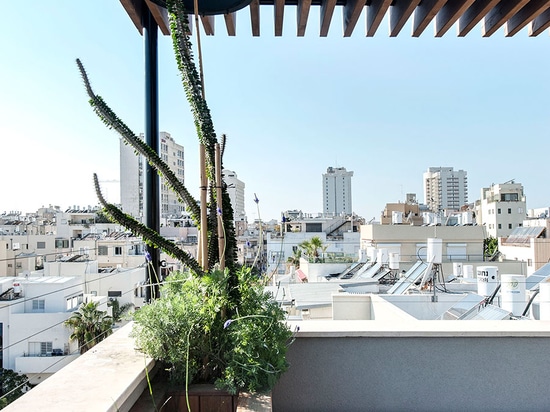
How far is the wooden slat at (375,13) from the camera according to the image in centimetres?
190

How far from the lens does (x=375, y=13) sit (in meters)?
1.99

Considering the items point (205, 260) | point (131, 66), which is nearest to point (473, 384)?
point (205, 260)

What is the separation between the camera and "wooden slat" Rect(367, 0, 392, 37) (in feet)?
6.24

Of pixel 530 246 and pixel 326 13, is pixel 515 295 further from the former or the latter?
pixel 530 246

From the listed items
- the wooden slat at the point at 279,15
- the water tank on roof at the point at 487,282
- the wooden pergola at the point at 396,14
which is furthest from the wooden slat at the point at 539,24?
the water tank on roof at the point at 487,282

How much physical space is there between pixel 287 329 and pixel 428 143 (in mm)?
22936

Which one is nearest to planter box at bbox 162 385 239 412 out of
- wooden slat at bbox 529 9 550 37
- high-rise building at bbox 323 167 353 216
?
wooden slat at bbox 529 9 550 37

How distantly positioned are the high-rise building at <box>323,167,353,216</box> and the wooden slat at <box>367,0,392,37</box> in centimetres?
4581

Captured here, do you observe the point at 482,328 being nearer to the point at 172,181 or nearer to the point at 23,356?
the point at 172,181

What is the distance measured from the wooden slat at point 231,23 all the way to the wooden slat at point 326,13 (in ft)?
1.35

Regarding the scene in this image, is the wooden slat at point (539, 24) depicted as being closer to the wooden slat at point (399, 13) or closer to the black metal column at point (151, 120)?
the wooden slat at point (399, 13)

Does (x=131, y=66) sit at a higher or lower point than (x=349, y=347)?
higher

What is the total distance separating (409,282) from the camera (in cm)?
582

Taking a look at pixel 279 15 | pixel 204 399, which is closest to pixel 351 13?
pixel 279 15
